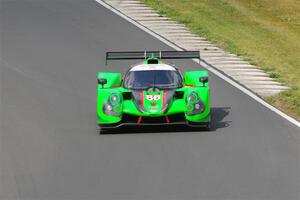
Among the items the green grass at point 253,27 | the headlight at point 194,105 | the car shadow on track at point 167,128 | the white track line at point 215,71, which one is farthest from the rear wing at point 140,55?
the green grass at point 253,27

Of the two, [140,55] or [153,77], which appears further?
[140,55]

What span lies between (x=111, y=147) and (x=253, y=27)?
1522 centimetres

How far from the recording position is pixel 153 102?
20.4m

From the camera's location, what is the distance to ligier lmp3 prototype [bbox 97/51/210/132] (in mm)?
20219

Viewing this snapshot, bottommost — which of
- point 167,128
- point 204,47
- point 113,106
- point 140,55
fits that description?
point 167,128

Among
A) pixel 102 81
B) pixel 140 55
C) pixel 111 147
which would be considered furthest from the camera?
pixel 140 55

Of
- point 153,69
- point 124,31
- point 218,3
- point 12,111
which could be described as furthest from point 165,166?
point 218,3

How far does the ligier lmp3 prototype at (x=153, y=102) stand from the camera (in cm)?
2022

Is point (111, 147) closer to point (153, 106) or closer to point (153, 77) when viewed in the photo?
point (153, 106)

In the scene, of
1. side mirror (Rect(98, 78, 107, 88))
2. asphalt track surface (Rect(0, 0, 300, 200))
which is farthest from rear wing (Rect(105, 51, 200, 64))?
asphalt track surface (Rect(0, 0, 300, 200))

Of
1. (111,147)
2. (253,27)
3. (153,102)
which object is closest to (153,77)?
(153,102)

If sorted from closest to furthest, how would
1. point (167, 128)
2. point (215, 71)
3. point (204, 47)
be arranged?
point (167, 128) → point (215, 71) → point (204, 47)

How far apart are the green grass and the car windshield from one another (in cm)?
379

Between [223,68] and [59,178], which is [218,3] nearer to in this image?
[223,68]
